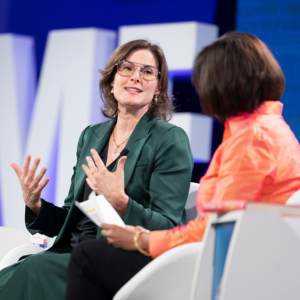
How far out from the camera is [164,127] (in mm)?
2225

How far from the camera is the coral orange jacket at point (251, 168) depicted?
127cm

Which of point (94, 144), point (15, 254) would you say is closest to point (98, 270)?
point (15, 254)

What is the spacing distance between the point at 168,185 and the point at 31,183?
0.66 metres

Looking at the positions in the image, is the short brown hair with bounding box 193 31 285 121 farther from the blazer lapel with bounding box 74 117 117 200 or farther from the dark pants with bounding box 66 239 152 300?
the blazer lapel with bounding box 74 117 117 200

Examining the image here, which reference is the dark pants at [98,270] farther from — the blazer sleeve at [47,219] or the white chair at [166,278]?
the blazer sleeve at [47,219]

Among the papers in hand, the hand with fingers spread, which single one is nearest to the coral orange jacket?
the papers in hand

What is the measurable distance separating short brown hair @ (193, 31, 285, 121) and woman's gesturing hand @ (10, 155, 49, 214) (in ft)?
3.27

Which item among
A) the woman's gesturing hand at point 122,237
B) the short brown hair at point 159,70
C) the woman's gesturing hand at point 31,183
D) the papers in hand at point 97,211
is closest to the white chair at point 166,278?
the woman's gesturing hand at point 122,237

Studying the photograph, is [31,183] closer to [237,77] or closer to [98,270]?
[98,270]

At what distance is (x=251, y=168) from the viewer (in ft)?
4.16

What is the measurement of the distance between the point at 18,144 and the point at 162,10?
Result: 2.02 metres

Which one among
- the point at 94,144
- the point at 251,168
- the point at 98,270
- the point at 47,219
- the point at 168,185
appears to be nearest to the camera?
the point at 251,168

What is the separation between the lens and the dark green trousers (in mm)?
1783

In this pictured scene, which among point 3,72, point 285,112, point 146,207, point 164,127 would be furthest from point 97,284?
point 3,72
